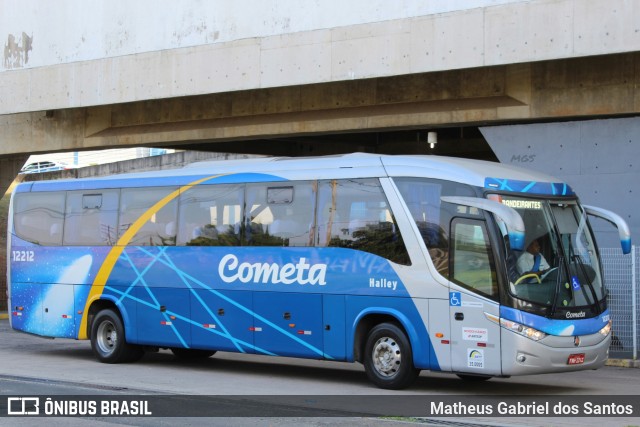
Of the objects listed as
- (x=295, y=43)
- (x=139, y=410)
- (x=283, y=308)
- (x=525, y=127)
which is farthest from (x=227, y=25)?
(x=139, y=410)

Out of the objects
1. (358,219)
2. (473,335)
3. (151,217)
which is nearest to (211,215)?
(151,217)

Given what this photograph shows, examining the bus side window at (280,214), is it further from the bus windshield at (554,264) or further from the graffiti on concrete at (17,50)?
the graffiti on concrete at (17,50)

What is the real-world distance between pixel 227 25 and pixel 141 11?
8.87ft

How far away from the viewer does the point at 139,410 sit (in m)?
11.7

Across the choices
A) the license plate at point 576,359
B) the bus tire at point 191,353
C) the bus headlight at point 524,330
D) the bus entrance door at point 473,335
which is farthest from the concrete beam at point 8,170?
the license plate at point 576,359

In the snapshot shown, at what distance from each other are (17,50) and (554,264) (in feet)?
59.7

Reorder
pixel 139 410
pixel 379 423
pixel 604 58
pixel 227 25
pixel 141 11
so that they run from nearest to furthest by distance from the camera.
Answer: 1. pixel 379 423
2. pixel 139 410
3. pixel 604 58
4. pixel 227 25
5. pixel 141 11

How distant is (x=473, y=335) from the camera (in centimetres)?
1330

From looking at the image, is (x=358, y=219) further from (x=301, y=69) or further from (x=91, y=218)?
(x=301, y=69)

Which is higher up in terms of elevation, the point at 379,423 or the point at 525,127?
the point at 525,127

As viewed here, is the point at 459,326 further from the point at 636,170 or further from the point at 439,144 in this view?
the point at 439,144

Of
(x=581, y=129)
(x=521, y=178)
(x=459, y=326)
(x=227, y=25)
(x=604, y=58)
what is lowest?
(x=459, y=326)

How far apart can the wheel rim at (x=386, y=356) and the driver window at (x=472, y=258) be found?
1.36m

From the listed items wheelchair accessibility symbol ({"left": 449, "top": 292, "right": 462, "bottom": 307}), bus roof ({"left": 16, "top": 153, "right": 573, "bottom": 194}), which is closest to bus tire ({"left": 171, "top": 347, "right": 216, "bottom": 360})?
bus roof ({"left": 16, "top": 153, "right": 573, "bottom": 194})
